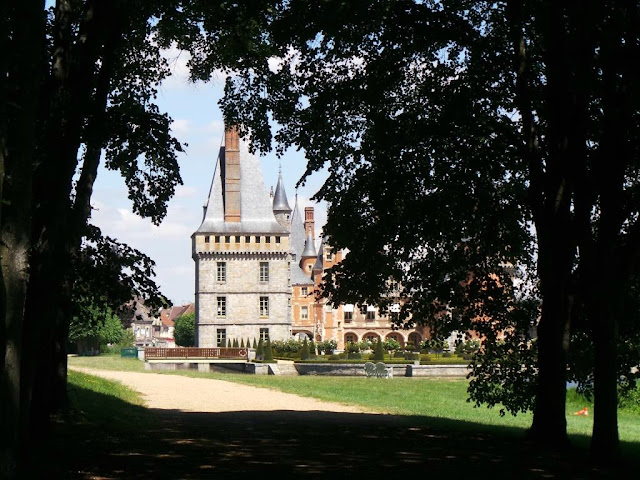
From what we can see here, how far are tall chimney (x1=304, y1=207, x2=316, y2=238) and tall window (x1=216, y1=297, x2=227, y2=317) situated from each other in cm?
3519

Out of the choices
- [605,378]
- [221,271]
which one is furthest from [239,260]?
[605,378]

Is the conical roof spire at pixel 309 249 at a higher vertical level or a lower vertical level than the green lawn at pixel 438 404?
higher

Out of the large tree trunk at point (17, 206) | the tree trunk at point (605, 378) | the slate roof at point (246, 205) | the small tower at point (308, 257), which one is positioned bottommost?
the tree trunk at point (605, 378)

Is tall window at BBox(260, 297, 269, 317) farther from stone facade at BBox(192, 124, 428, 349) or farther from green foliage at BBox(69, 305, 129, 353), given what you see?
green foliage at BBox(69, 305, 129, 353)

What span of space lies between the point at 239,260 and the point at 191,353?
67.2ft

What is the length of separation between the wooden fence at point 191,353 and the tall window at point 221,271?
17.6 metres

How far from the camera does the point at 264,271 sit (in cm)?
8056

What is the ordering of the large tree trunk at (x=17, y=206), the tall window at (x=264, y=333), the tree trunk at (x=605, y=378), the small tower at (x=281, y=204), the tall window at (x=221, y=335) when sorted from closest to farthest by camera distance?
the large tree trunk at (x=17, y=206) → the tree trunk at (x=605, y=378) → the tall window at (x=221, y=335) → the tall window at (x=264, y=333) → the small tower at (x=281, y=204)

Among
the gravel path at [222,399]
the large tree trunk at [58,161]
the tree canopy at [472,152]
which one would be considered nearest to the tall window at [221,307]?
the gravel path at [222,399]

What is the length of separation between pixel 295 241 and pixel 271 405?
3524 inches

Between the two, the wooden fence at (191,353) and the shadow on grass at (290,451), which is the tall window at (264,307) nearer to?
the wooden fence at (191,353)

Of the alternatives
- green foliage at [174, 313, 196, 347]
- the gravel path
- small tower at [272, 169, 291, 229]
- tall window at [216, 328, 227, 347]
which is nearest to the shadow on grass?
the gravel path

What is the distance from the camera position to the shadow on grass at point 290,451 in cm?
934

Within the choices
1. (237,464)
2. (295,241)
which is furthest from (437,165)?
(295,241)
